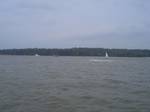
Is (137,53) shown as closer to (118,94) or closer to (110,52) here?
(110,52)

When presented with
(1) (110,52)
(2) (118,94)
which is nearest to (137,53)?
(1) (110,52)

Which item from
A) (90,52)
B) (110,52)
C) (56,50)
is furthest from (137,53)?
(56,50)

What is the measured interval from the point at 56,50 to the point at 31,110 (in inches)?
6139

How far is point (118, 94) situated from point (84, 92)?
2541 mm

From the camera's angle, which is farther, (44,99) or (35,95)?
(35,95)

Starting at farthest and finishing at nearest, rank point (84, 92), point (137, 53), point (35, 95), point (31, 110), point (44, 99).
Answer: point (137, 53), point (84, 92), point (35, 95), point (44, 99), point (31, 110)

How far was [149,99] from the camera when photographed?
15875mm

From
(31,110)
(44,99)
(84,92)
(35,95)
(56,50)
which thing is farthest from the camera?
(56,50)

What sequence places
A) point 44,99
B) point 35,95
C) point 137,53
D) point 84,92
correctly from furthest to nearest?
point 137,53, point 84,92, point 35,95, point 44,99

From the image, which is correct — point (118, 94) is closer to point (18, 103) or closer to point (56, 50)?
point (18, 103)

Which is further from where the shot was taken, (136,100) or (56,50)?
(56,50)

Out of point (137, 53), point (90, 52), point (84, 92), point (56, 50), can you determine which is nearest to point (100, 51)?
point (90, 52)

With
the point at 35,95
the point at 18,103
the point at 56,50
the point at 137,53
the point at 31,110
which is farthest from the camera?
the point at 56,50

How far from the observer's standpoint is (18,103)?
1415 centimetres
